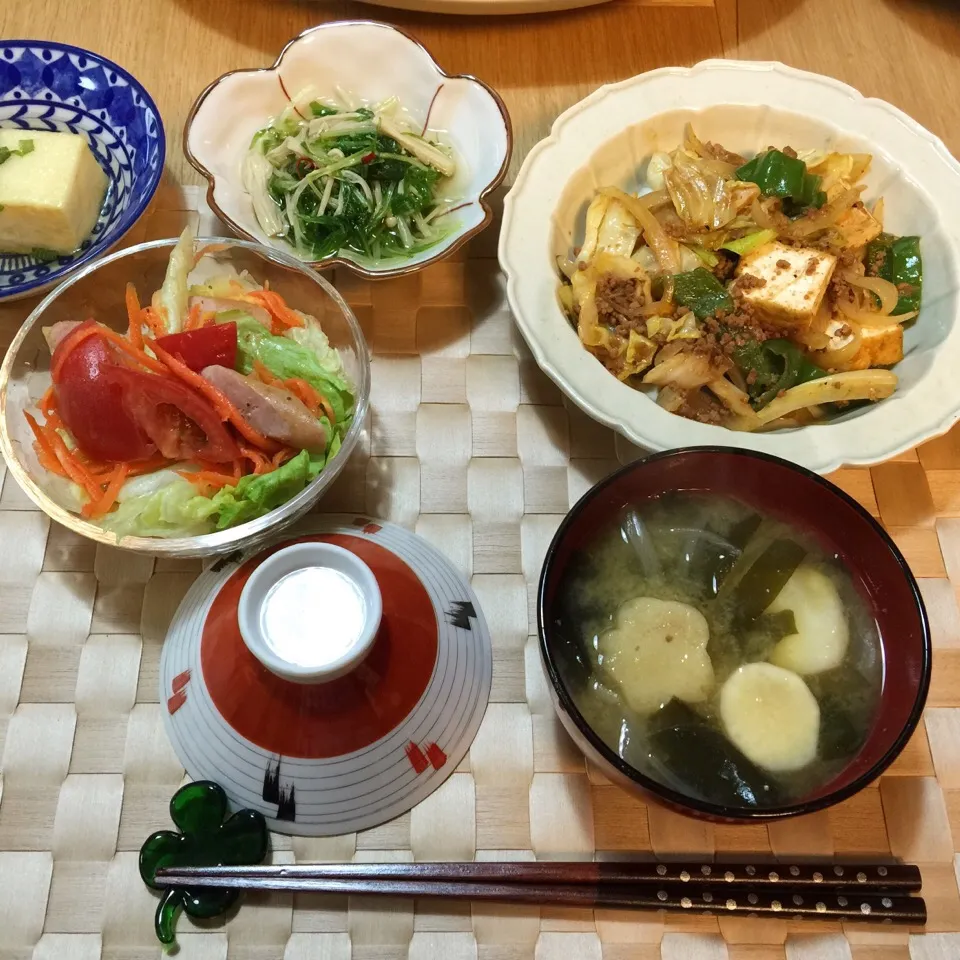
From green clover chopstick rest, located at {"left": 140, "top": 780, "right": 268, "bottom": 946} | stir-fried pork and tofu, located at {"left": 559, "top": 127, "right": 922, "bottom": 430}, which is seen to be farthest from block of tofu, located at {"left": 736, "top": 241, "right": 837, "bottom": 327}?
green clover chopstick rest, located at {"left": 140, "top": 780, "right": 268, "bottom": 946}

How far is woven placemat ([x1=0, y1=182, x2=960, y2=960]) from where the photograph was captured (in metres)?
0.94

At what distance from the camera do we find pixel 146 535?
3.26 feet

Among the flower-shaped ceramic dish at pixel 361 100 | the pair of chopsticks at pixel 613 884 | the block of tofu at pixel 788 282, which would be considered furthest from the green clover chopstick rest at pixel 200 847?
the block of tofu at pixel 788 282

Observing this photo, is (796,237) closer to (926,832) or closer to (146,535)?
(926,832)

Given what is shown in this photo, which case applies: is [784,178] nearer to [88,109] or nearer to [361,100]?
[361,100]

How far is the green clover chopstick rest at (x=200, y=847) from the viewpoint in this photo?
2.98 ft

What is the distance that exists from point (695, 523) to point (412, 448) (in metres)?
0.48

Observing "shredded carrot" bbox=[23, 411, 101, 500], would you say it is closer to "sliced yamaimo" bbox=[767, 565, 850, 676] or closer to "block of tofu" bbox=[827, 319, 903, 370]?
"sliced yamaimo" bbox=[767, 565, 850, 676]

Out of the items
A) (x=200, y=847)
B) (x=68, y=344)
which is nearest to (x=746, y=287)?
(x=68, y=344)

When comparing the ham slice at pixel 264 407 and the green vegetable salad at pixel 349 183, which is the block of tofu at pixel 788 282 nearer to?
the green vegetable salad at pixel 349 183

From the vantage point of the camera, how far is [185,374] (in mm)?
1018

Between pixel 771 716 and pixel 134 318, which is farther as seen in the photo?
pixel 134 318

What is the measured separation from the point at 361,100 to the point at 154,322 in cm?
69

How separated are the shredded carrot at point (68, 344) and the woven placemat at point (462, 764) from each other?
247 millimetres
